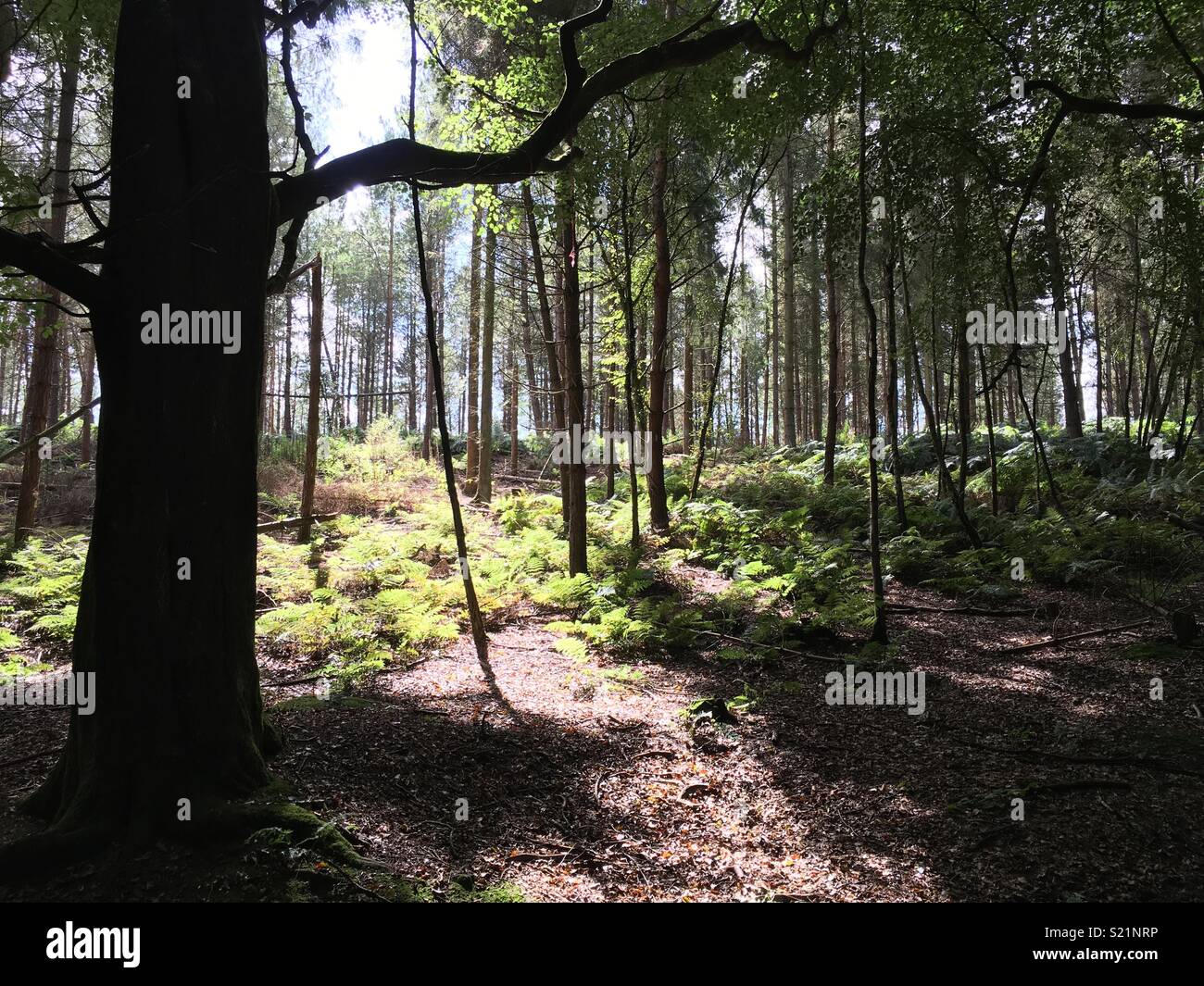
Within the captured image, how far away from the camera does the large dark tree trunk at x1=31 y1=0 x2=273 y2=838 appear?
3240mm

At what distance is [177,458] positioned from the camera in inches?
132

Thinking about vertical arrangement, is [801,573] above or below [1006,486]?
below

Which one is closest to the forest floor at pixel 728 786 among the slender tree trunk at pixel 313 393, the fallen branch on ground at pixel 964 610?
the fallen branch on ground at pixel 964 610

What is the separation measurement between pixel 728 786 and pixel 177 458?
411 cm

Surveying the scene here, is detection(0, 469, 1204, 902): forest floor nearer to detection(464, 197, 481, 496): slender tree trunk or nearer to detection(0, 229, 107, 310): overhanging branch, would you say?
detection(0, 229, 107, 310): overhanging branch

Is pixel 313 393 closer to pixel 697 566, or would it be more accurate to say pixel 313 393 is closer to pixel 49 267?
pixel 697 566

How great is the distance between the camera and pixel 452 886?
128 inches

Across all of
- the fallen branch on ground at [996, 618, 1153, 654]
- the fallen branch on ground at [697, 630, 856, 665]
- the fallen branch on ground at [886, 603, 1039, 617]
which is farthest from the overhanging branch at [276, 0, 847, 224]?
the fallen branch on ground at [886, 603, 1039, 617]

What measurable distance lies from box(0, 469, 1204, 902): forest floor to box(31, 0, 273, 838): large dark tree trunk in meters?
0.42

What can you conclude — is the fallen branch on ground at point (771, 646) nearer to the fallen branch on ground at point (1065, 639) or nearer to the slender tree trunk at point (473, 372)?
the fallen branch on ground at point (1065, 639)
